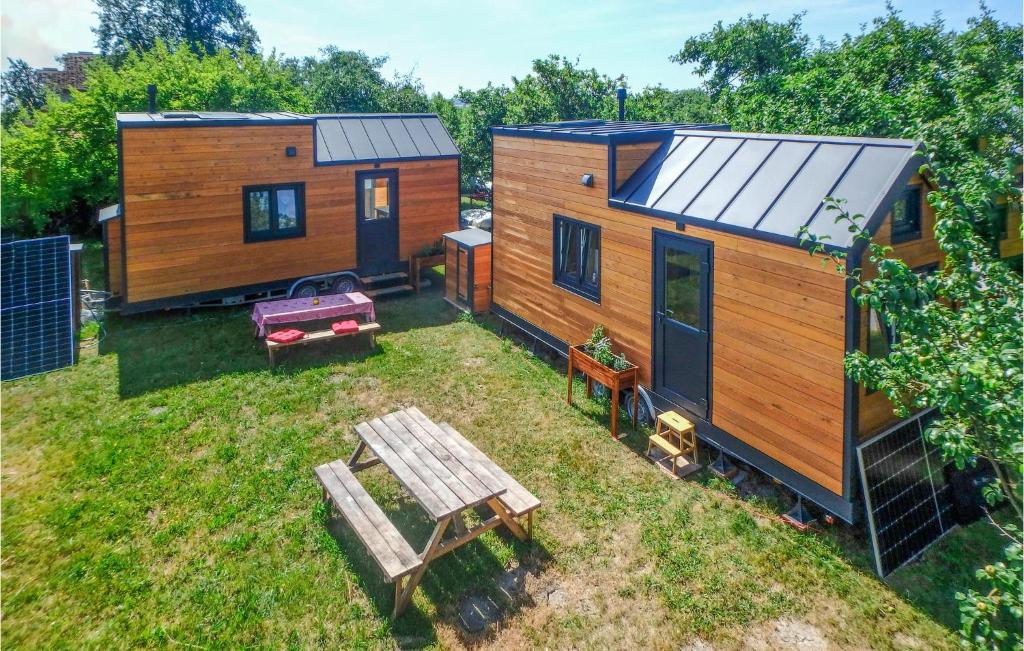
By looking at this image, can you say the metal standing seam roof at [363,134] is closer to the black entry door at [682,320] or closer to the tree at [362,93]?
the black entry door at [682,320]

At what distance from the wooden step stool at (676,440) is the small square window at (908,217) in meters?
2.94

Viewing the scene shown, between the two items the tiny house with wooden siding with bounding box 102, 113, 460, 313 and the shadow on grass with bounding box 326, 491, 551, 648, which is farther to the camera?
the tiny house with wooden siding with bounding box 102, 113, 460, 313

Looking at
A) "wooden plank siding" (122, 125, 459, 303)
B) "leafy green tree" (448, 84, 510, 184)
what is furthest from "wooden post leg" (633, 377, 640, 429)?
"leafy green tree" (448, 84, 510, 184)

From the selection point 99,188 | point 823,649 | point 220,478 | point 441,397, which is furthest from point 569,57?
point 823,649

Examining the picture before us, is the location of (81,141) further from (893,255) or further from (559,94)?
(893,255)

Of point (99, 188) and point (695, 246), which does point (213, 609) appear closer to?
point (695, 246)

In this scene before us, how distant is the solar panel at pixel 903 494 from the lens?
5.84 meters

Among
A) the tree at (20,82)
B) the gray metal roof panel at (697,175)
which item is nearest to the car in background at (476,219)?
the gray metal roof panel at (697,175)

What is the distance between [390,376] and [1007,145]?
8.52 meters

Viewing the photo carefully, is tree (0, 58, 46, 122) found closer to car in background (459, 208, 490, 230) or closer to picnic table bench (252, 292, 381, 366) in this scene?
car in background (459, 208, 490, 230)

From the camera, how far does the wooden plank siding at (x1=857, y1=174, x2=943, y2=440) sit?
5934 mm

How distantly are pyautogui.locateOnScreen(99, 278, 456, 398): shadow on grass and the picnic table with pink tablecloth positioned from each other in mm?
474

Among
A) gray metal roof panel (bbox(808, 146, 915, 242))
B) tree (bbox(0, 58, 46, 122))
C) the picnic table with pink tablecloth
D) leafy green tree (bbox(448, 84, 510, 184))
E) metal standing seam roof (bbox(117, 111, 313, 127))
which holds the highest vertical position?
tree (bbox(0, 58, 46, 122))

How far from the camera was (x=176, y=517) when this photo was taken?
6.57 m
